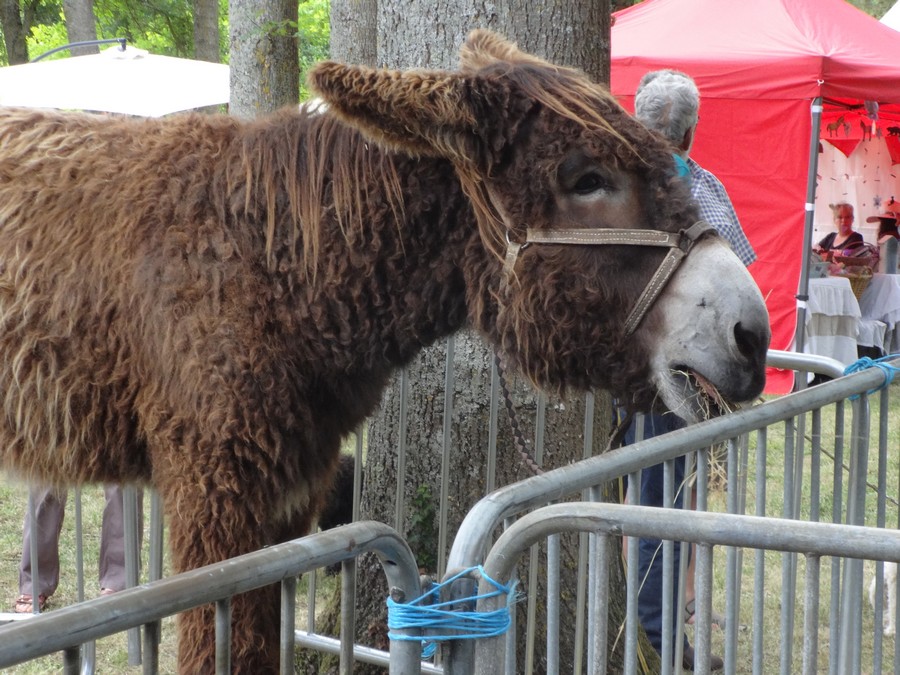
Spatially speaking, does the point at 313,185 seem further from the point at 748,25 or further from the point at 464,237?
the point at 748,25

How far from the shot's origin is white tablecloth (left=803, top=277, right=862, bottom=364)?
1020 cm

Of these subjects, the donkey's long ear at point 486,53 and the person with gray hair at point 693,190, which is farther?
the person with gray hair at point 693,190

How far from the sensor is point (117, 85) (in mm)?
9211

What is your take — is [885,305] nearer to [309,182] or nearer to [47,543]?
[47,543]

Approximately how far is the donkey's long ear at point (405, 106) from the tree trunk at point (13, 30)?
1880 cm

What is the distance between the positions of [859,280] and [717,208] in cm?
797

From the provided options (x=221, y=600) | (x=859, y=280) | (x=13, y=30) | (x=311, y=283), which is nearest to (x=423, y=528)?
(x=311, y=283)

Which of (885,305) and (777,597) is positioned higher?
(885,305)

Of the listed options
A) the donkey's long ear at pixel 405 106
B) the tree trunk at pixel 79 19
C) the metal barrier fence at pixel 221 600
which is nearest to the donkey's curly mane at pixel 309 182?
the donkey's long ear at pixel 405 106

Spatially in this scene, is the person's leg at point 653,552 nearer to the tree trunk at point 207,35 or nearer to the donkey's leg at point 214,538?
the donkey's leg at point 214,538

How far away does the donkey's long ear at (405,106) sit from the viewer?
241cm

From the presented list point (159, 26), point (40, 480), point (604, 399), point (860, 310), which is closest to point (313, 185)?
point (40, 480)

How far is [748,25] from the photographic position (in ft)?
29.8

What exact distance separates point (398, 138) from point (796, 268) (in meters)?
7.28
